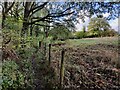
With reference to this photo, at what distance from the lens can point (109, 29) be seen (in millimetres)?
2059

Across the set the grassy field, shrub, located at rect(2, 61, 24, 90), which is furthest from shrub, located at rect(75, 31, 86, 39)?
shrub, located at rect(2, 61, 24, 90)

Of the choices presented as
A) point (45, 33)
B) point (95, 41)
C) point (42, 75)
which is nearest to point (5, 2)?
point (45, 33)

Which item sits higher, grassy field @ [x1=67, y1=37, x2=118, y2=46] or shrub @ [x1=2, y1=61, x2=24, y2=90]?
grassy field @ [x1=67, y1=37, x2=118, y2=46]

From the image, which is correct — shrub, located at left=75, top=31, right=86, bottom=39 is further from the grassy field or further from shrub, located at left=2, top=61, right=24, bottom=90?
shrub, located at left=2, top=61, right=24, bottom=90

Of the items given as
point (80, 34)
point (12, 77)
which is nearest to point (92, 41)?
point (80, 34)

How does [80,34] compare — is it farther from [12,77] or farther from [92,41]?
[12,77]

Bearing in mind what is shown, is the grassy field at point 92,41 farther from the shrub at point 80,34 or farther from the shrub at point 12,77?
the shrub at point 12,77

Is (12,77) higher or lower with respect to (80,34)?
lower

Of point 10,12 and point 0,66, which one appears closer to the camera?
point 0,66

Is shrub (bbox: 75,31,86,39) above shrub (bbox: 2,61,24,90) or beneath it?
above

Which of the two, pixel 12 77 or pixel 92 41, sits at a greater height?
pixel 92 41

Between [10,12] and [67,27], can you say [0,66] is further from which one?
[67,27]

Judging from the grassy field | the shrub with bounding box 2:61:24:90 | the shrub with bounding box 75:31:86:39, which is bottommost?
the shrub with bounding box 2:61:24:90

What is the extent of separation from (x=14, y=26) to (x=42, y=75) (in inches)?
21.3
